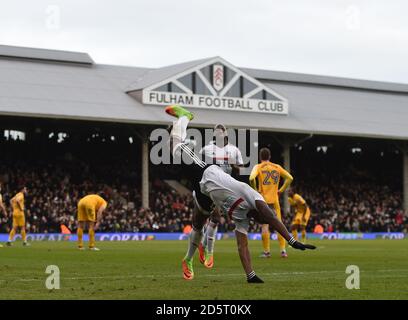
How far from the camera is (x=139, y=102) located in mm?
50844

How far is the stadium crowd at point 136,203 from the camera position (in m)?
44.4

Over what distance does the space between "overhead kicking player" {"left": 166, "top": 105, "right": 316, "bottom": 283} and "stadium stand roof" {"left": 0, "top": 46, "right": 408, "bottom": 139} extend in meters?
32.1

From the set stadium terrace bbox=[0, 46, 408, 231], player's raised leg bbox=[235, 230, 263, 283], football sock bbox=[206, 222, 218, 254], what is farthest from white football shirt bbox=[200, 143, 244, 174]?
stadium terrace bbox=[0, 46, 408, 231]

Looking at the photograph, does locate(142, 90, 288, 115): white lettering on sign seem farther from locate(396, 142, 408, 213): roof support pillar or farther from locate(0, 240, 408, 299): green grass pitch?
locate(0, 240, 408, 299): green grass pitch

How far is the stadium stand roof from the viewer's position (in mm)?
46812

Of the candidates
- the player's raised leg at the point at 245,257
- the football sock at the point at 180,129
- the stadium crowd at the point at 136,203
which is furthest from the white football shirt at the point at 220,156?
the stadium crowd at the point at 136,203

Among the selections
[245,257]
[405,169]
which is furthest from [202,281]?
[405,169]

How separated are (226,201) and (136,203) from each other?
38.9 meters

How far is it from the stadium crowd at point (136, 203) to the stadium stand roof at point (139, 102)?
432cm

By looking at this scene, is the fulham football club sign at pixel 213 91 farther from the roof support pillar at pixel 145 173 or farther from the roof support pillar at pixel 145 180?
the roof support pillar at pixel 145 180
